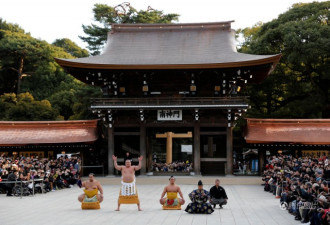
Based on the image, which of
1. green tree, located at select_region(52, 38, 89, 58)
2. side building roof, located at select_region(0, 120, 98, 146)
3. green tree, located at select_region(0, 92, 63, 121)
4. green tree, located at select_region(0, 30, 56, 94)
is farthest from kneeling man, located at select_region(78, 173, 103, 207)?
green tree, located at select_region(52, 38, 89, 58)

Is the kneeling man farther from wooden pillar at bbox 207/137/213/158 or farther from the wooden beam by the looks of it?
wooden pillar at bbox 207/137/213/158

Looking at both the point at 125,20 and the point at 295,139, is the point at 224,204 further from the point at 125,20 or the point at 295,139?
the point at 125,20

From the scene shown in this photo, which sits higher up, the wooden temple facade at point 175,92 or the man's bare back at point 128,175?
the wooden temple facade at point 175,92

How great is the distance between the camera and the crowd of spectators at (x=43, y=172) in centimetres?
1888

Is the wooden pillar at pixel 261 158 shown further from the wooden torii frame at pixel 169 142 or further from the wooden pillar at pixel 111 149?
the wooden torii frame at pixel 169 142

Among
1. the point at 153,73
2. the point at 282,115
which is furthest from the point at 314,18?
the point at 153,73

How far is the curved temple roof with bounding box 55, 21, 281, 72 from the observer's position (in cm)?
2528

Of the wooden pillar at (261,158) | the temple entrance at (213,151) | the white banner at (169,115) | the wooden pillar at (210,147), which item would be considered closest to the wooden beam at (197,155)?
the temple entrance at (213,151)

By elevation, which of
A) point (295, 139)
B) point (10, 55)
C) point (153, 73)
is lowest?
point (295, 139)

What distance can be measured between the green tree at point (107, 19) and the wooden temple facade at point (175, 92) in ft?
45.5

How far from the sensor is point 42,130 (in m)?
27.3

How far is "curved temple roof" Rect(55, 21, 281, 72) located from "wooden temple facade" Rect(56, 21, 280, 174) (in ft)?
0.18

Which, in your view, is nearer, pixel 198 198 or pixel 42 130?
Result: pixel 198 198

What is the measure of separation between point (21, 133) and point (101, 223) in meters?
16.9
